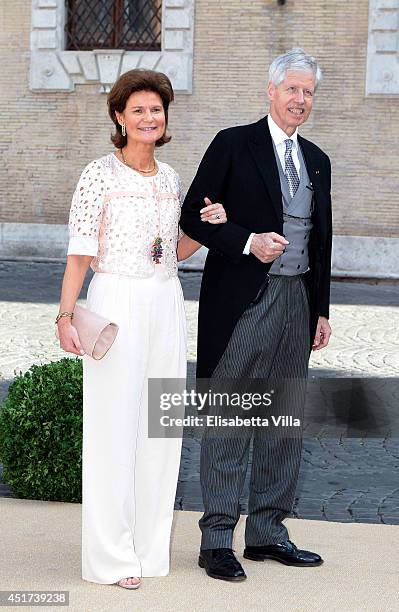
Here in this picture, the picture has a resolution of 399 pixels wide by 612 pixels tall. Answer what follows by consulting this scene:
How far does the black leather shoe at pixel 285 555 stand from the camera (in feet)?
16.0

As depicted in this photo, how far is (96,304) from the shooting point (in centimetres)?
448

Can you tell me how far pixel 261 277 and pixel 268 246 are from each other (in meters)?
0.21

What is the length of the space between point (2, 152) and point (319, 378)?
1222 cm

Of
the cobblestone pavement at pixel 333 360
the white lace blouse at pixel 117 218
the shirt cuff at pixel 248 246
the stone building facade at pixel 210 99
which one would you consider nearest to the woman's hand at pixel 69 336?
the white lace blouse at pixel 117 218

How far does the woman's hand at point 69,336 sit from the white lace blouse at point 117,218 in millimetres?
234

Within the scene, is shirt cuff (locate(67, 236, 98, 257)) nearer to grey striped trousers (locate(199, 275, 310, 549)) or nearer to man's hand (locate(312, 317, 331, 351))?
grey striped trousers (locate(199, 275, 310, 549))

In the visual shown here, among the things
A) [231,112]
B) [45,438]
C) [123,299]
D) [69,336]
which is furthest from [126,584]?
[231,112]

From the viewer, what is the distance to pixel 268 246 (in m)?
4.49

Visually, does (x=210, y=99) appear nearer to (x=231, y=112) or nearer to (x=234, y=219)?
(x=231, y=112)

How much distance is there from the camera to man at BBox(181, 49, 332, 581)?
4641 mm

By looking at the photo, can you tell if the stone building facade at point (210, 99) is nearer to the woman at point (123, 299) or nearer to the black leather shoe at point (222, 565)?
the black leather shoe at point (222, 565)

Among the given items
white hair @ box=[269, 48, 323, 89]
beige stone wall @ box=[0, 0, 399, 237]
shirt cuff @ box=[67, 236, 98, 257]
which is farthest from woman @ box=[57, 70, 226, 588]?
beige stone wall @ box=[0, 0, 399, 237]

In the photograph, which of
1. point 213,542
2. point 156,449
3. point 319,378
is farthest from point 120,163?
point 319,378

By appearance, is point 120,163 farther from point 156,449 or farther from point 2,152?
point 2,152
